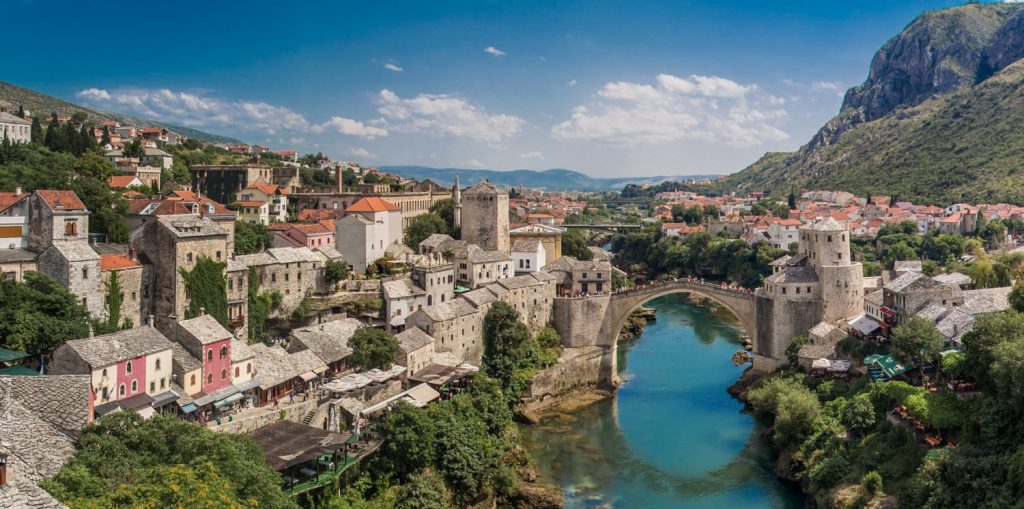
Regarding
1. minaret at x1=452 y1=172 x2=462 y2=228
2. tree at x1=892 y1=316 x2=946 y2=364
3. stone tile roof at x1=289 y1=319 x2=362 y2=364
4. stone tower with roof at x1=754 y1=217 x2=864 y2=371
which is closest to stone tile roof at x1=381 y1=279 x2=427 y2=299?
stone tile roof at x1=289 y1=319 x2=362 y2=364

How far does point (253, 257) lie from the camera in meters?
33.4

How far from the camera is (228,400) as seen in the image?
25.6m

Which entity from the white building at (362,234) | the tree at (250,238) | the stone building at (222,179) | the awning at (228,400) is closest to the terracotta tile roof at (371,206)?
the white building at (362,234)

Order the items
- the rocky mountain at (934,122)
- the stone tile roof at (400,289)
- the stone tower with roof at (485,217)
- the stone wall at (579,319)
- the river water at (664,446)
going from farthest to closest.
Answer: the rocky mountain at (934,122), the stone tower with roof at (485,217), the stone wall at (579,319), the stone tile roof at (400,289), the river water at (664,446)

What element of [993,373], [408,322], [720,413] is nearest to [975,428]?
[993,373]

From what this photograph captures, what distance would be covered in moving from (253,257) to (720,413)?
2107cm

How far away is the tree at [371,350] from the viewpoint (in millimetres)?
30453

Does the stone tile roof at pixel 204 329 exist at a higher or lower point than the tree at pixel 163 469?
higher

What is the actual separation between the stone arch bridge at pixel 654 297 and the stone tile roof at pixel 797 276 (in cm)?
238

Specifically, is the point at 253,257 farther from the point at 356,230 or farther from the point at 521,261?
the point at 521,261

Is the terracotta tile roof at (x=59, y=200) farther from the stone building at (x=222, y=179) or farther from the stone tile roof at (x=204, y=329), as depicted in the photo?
the stone building at (x=222, y=179)

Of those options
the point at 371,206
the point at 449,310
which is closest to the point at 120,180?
the point at 371,206

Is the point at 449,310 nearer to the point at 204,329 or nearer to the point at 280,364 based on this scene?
the point at 280,364

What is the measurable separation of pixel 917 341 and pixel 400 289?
2075 cm
